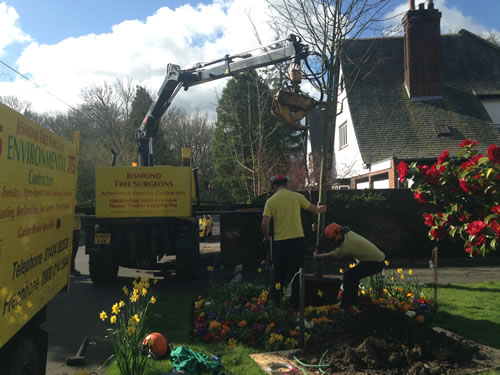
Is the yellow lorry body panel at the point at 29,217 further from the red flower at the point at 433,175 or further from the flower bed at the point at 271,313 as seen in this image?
the red flower at the point at 433,175

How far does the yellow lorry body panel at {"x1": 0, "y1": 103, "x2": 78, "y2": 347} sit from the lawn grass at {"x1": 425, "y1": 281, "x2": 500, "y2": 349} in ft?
14.4

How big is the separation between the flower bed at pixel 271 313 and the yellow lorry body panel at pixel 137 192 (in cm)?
271

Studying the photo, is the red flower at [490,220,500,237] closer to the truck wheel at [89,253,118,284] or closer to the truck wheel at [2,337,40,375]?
the truck wheel at [2,337,40,375]

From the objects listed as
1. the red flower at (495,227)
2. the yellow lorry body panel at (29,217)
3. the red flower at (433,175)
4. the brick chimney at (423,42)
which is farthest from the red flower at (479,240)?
the brick chimney at (423,42)

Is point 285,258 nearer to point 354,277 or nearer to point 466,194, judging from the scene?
point 354,277

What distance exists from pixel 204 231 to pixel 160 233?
403 inches

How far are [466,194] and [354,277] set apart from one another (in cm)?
175

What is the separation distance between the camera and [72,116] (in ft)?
120

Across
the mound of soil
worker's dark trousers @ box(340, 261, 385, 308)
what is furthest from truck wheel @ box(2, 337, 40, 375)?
worker's dark trousers @ box(340, 261, 385, 308)

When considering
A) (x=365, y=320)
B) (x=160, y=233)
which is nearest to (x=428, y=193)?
(x=365, y=320)

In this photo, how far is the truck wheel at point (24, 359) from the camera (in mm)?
2783

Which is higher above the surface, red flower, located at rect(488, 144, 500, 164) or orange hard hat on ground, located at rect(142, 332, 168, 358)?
red flower, located at rect(488, 144, 500, 164)

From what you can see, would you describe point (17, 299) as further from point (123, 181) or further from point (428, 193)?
point (123, 181)

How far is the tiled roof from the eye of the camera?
676 inches
